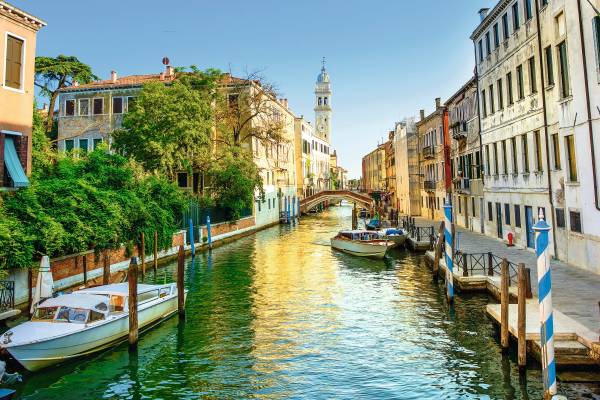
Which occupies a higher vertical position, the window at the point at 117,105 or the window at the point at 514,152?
the window at the point at 117,105

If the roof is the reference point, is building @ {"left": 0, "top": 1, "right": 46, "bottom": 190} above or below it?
below

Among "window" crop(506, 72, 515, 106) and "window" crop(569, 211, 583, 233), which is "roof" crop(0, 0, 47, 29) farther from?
"window" crop(569, 211, 583, 233)

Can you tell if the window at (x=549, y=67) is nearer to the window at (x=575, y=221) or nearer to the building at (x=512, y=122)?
the building at (x=512, y=122)

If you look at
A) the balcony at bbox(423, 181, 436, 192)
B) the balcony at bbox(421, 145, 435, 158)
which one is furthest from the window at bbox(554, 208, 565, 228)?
the balcony at bbox(421, 145, 435, 158)

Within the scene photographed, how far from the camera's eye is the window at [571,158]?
14164 millimetres

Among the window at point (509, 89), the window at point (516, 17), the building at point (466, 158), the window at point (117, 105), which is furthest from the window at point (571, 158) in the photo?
the window at point (117, 105)

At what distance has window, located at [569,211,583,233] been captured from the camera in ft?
45.5

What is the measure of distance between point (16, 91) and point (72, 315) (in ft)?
30.7

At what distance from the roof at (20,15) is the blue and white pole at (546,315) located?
1658 cm

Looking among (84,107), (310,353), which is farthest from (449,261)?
(84,107)

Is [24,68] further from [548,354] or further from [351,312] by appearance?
[548,354]

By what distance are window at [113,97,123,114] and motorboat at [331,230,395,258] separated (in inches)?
841

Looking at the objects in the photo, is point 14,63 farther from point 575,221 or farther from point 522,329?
point 575,221

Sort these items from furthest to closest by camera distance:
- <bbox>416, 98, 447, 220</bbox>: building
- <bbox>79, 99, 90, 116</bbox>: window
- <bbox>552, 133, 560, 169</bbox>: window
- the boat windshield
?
<bbox>79, 99, 90, 116</bbox>: window → <bbox>416, 98, 447, 220</bbox>: building → <bbox>552, 133, 560, 169</bbox>: window → the boat windshield
